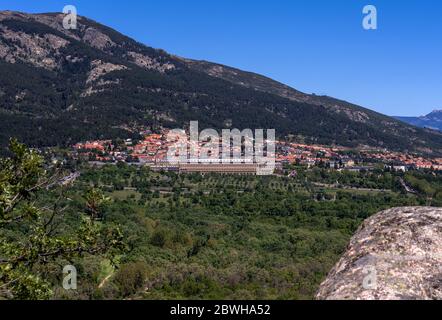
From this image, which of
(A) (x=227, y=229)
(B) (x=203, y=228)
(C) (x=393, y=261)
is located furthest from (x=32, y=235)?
(A) (x=227, y=229)

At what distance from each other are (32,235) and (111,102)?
13652 cm

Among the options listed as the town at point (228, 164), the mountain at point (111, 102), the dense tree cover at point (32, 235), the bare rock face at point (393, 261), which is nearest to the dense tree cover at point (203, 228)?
the dense tree cover at point (32, 235)

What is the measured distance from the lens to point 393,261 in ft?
9.53

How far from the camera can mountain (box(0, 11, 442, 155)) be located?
116250 mm

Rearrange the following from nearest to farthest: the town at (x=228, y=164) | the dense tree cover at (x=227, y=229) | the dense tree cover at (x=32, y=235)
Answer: the dense tree cover at (x=32, y=235)
the dense tree cover at (x=227, y=229)
the town at (x=228, y=164)

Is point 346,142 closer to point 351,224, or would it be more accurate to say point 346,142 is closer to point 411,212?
point 351,224

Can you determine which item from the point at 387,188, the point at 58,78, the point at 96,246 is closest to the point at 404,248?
the point at 96,246

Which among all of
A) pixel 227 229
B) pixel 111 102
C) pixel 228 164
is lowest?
pixel 227 229

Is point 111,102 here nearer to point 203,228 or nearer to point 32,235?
point 203,228

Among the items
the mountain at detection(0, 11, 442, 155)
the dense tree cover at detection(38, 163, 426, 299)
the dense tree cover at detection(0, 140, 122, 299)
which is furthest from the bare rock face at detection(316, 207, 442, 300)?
the mountain at detection(0, 11, 442, 155)

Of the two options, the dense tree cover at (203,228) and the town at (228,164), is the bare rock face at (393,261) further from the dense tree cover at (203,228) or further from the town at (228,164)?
the town at (228,164)

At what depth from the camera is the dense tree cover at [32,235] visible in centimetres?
502

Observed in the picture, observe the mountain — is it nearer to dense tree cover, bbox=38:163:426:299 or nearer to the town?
the town

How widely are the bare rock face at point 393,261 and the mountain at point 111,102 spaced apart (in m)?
98.5
